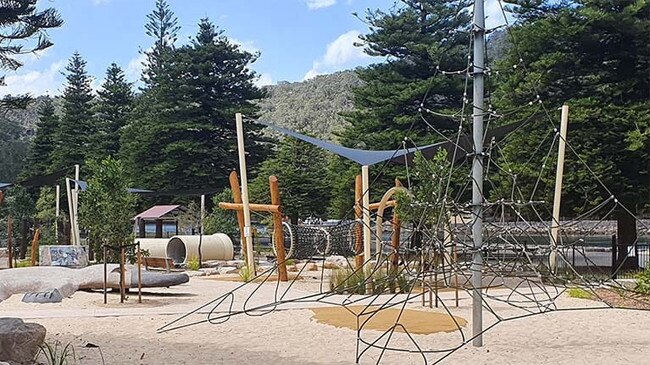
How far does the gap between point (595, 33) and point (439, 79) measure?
5828 millimetres

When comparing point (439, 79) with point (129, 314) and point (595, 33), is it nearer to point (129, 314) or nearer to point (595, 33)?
point (595, 33)

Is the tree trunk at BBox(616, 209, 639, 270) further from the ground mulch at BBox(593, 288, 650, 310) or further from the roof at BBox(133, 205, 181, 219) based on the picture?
the roof at BBox(133, 205, 181, 219)

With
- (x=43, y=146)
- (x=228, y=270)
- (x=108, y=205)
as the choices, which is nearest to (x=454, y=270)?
(x=108, y=205)

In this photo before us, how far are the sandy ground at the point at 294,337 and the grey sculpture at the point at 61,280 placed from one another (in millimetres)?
189

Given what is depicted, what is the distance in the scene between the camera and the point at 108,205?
8.41m

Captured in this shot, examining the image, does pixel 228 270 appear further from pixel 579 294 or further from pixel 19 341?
pixel 19 341

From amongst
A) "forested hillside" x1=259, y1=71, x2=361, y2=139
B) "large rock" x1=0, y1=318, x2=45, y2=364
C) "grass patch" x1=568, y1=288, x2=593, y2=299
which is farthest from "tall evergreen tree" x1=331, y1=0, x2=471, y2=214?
"forested hillside" x1=259, y1=71, x2=361, y2=139

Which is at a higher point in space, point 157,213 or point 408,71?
point 408,71

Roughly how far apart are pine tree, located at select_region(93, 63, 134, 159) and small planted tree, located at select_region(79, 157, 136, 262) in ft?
66.5

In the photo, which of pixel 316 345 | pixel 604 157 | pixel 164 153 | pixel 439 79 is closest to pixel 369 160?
pixel 316 345

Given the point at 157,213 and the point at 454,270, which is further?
the point at 157,213

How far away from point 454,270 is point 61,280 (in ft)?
15.5

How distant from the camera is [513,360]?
4918 mm

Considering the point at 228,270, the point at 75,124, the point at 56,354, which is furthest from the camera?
the point at 75,124
